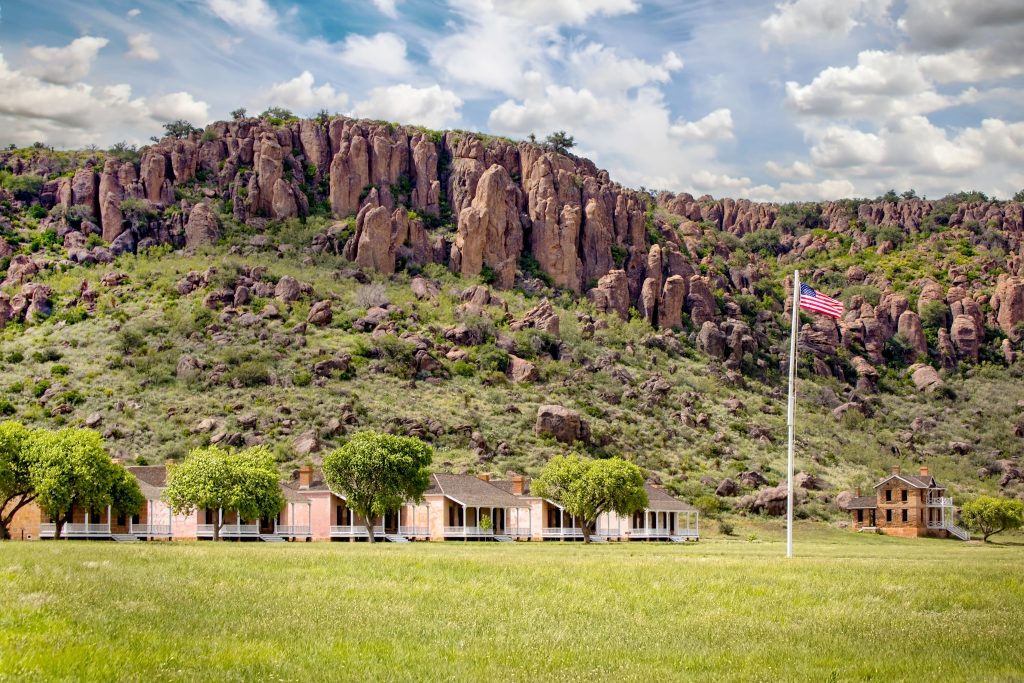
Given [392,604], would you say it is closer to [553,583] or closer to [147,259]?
[553,583]

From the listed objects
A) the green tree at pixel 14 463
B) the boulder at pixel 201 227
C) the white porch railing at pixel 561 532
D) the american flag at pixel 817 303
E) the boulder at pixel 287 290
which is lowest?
the white porch railing at pixel 561 532

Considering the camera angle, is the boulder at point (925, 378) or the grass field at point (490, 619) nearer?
the grass field at point (490, 619)

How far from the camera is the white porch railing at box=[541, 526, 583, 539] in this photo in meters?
86.5

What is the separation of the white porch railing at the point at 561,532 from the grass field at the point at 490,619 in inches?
1559

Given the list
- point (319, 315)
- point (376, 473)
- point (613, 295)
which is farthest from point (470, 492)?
point (613, 295)

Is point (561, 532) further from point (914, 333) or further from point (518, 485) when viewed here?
point (914, 333)

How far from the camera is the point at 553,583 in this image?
131 ft

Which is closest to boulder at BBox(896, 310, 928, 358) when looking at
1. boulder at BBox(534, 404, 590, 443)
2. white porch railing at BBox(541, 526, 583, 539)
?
boulder at BBox(534, 404, 590, 443)

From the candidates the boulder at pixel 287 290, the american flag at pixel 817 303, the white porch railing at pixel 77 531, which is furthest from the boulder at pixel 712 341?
the american flag at pixel 817 303

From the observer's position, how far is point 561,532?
284 feet

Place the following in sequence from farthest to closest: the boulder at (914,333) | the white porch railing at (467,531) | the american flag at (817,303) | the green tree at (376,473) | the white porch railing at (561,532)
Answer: the boulder at (914,333) → the white porch railing at (561,532) → the white porch railing at (467,531) → the green tree at (376,473) → the american flag at (817,303)

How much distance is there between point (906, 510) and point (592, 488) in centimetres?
3592

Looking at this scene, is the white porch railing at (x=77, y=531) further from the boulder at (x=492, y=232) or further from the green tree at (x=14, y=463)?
the boulder at (x=492, y=232)

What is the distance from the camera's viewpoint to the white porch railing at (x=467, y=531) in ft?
271
